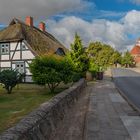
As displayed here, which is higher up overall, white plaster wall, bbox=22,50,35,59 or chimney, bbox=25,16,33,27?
chimney, bbox=25,16,33,27

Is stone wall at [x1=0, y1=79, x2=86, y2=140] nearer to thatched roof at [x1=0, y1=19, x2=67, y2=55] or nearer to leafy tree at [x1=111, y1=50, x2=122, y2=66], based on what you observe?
thatched roof at [x1=0, y1=19, x2=67, y2=55]

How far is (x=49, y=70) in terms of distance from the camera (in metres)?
21.0

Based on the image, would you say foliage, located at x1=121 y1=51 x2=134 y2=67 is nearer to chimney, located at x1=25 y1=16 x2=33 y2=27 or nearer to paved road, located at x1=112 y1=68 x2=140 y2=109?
paved road, located at x1=112 y1=68 x2=140 y2=109

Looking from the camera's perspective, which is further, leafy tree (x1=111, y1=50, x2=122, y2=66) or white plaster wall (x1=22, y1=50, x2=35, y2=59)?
leafy tree (x1=111, y1=50, x2=122, y2=66)

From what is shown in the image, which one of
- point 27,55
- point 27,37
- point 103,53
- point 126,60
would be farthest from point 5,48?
point 126,60

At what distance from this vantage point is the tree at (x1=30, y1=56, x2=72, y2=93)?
20734mm

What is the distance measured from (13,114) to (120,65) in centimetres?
10503

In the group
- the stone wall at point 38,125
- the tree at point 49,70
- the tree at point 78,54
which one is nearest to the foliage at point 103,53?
the tree at point 78,54

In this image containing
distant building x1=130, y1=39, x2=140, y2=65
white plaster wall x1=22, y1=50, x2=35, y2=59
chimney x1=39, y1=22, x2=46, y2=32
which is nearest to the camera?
white plaster wall x1=22, y1=50, x2=35, y2=59

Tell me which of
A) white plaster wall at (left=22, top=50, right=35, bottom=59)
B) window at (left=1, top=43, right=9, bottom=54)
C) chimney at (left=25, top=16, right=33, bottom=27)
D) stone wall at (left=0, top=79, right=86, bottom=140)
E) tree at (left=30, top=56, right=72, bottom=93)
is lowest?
stone wall at (left=0, top=79, right=86, bottom=140)

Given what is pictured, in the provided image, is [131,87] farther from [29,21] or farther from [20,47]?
[29,21]

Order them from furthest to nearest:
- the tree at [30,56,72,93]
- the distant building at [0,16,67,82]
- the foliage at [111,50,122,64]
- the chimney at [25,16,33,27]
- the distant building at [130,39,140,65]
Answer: the distant building at [130,39,140,65] < the foliage at [111,50,122,64] < the chimney at [25,16,33,27] < the distant building at [0,16,67,82] < the tree at [30,56,72,93]

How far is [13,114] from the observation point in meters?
12.7

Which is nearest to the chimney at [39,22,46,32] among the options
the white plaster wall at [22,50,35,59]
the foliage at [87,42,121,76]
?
the white plaster wall at [22,50,35,59]
